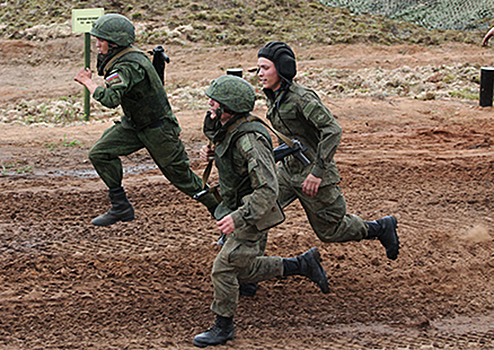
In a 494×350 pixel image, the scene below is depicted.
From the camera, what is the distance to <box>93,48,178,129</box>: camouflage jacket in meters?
5.57

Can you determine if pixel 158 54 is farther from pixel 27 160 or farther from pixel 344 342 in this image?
pixel 27 160

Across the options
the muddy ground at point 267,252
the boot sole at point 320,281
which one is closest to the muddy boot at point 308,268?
the boot sole at point 320,281

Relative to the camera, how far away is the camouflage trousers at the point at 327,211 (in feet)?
16.4

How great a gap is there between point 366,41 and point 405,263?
18414 mm

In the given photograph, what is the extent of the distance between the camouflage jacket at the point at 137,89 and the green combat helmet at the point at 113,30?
16 centimetres

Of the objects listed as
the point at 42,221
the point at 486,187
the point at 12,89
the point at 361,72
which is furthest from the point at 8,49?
the point at 486,187

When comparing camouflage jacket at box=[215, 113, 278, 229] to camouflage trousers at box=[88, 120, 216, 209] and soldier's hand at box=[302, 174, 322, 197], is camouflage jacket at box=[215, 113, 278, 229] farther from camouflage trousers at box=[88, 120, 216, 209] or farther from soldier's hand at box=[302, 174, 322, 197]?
camouflage trousers at box=[88, 120, 216, 209]

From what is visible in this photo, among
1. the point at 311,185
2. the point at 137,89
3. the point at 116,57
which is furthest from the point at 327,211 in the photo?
the point at 116,57

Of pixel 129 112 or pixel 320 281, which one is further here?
pixel 129 112

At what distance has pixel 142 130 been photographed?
238 inches

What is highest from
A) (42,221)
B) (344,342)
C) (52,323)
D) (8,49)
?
(344,342)

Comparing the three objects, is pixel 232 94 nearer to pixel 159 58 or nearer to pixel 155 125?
pixel 155 125

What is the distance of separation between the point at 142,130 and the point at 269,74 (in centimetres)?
180

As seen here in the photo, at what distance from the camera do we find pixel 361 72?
16375mm
